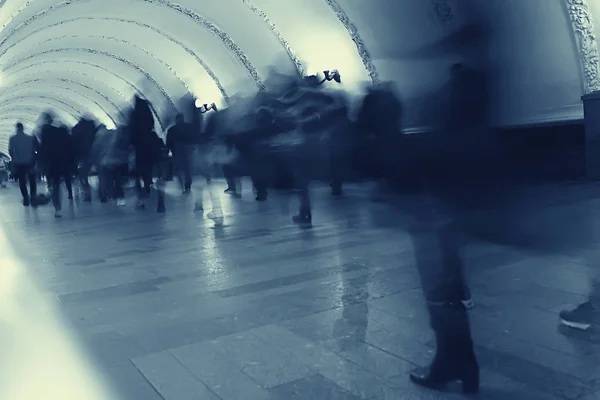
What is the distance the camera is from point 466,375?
8.54 ft

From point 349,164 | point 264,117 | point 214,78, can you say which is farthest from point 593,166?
point 214,78

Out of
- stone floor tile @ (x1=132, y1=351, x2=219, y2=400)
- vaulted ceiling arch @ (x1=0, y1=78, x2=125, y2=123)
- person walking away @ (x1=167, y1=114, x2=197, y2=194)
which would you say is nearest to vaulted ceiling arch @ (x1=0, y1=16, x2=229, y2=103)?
person walking away @ (x1=167, y1=114, x2=197, y2=194)

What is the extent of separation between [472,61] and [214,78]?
21.6 m

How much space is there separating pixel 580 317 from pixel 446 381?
1.05 metres

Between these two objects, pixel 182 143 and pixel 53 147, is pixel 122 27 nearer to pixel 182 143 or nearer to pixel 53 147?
pixel 53 147

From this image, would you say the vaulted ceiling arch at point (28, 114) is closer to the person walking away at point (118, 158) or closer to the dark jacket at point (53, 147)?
the person walking away at point (118, 158)

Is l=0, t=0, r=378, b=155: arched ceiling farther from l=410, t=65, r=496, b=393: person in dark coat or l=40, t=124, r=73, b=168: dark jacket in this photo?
l=410, t=65, r=496, b=393: person in dark coat

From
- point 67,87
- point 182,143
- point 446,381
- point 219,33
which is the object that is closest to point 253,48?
point 219,33

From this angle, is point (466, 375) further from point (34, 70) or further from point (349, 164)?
point (34, 70)

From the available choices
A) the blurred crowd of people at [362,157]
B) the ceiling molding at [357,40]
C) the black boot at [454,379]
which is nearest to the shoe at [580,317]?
the blurred crowd of people at [362,157]

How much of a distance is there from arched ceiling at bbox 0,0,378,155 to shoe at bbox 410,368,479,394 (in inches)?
356

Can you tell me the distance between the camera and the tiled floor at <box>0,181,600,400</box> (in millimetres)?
2758

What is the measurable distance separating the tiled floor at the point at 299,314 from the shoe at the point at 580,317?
3.4 inches

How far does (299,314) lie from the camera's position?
3.82m
